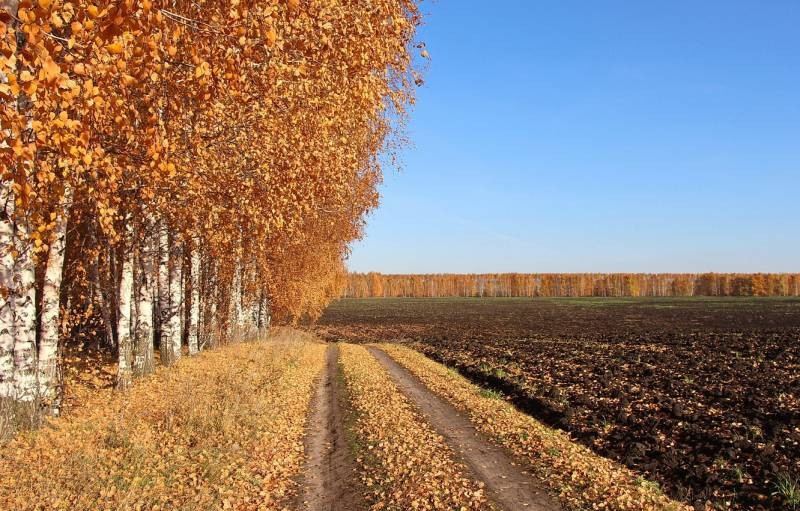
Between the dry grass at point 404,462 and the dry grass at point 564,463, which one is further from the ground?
the dry grass at point 404,462

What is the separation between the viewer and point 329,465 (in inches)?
400

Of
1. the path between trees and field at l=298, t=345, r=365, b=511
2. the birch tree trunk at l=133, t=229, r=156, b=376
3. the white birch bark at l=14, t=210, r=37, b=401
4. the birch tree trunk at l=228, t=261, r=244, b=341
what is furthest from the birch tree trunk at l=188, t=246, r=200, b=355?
the white birch bark at l=14, t=210, r=37, b=401

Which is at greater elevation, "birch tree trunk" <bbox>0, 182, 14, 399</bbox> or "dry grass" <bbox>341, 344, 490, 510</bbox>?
"birch tree trunk" <bbox>0, 182, 14, 399</bbox>

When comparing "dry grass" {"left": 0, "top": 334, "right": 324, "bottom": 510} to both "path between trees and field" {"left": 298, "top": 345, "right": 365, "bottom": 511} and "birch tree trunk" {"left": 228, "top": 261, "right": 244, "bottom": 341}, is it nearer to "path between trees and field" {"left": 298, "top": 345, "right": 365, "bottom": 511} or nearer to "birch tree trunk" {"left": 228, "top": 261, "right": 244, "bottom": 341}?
"path between trees and field" {"left": 298, "top": 345, "right": 365, "bottom": 511}

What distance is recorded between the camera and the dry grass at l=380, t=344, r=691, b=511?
28.0 ft

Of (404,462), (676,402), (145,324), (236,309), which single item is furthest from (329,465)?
(236,309)

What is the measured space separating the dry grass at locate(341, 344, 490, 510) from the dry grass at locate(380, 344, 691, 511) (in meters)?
1.47

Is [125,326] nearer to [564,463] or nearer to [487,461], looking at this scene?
[487,461]

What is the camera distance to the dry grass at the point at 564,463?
28.0 feet

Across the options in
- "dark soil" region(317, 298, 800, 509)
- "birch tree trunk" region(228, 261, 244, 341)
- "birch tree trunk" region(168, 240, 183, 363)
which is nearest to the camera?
"dark soil" region(317, 298, 800, 509)

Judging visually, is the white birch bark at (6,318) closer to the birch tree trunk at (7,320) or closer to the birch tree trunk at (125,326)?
the birch tree trunk at (7,320)

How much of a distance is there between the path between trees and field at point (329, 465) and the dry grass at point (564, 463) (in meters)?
3.35

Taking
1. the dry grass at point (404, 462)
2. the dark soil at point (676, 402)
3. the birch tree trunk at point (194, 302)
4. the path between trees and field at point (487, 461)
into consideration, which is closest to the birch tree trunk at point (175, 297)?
the birch tree trunk at point (194, 302)

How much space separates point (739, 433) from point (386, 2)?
12349mm
